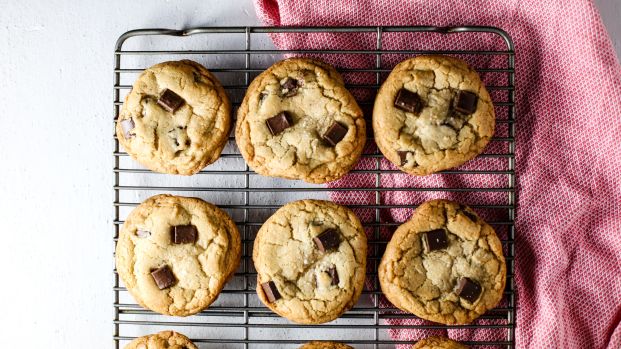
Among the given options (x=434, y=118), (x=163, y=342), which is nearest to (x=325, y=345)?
(x=163, y=342)

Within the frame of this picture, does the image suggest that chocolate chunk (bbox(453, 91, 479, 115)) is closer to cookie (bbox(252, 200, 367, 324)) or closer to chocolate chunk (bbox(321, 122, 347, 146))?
chocolate chunk (bbox(321, 122, 347, 146))

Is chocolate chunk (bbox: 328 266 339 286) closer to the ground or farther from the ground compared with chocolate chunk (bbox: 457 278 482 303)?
farther from the ground

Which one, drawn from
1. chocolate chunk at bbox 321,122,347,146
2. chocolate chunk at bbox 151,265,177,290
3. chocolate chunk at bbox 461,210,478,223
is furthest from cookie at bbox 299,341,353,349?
chocolate chunk at bbox 321,122,347,146

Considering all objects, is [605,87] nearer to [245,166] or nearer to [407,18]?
[407,18]

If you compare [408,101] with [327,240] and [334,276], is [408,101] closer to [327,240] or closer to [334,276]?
[327,240]

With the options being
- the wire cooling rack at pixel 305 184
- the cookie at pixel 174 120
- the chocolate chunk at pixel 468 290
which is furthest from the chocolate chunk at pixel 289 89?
the chocolate chunk at pixel 468 290

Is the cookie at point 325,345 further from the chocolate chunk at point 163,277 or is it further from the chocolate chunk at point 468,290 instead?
the chocolate chunk at point 163,277
